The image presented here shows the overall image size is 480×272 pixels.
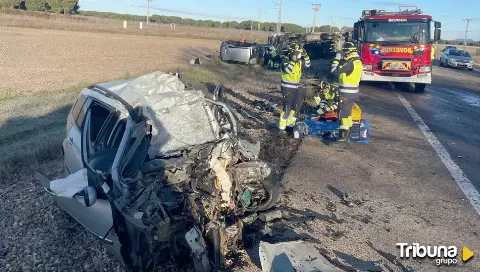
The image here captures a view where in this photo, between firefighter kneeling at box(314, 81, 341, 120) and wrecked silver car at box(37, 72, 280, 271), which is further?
firefighter kneeling at box(314, 81, 341, 120)

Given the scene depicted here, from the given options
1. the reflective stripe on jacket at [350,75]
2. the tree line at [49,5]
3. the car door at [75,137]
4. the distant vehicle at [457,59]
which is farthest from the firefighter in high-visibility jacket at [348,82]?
the tree line at [49,5]

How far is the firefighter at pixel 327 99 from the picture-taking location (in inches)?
389

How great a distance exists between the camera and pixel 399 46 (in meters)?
16.3

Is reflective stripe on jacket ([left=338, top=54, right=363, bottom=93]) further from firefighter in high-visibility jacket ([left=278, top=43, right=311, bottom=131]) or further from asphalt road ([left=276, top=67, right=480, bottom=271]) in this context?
asphalt road ([left=276, top=67, right=480, bottom=271])

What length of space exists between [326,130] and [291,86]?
3.87 feet

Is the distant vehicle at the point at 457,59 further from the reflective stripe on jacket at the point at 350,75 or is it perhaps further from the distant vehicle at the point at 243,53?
the reflective stripe on jacket at the point at 350,75

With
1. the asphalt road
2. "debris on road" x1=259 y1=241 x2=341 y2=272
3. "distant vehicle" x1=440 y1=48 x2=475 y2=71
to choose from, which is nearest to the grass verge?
the asphalt road

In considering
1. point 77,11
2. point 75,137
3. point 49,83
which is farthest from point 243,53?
point 77,11

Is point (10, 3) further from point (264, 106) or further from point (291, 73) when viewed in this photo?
point (291, 73)

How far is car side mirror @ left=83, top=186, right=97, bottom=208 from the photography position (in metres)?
4.34

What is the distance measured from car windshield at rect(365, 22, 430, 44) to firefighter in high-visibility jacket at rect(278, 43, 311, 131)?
7897mm

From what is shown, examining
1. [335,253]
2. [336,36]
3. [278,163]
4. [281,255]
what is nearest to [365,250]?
[335,253]

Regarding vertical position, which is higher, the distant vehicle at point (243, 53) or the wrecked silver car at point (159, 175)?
the distant vehicle at point (243, 53)

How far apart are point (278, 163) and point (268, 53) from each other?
650 inches
